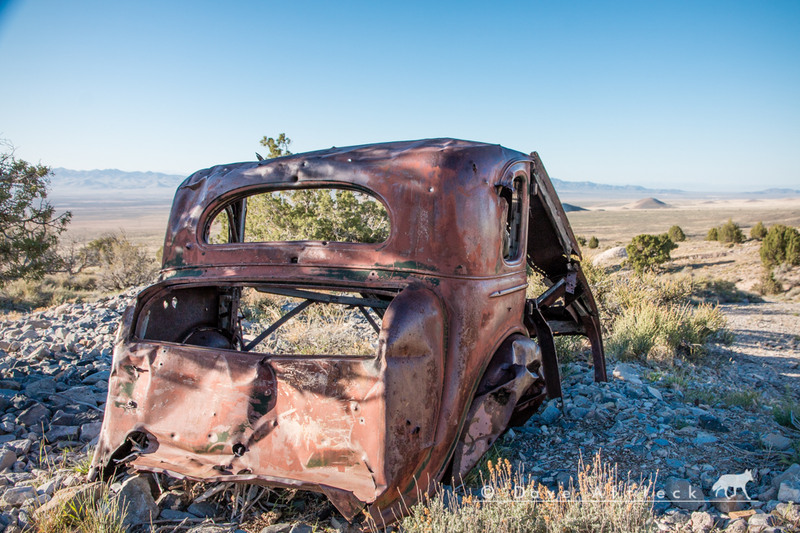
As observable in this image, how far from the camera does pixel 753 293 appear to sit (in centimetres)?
1630

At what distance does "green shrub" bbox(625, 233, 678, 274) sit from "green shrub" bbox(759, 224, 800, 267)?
10.3ft

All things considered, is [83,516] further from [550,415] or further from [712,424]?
[712,424]

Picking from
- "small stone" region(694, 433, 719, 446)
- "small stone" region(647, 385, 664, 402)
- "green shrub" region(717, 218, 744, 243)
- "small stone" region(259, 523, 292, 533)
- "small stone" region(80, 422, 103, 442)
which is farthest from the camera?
"green shrub" region(717, 218, 744, 243)

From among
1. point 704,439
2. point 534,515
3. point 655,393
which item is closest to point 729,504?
Answer: point 704,439

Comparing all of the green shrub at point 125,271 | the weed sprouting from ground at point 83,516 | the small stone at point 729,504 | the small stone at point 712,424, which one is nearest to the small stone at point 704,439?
the small stone at point 712,424

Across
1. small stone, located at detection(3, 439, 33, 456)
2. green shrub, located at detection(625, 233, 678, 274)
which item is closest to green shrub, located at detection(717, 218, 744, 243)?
green shrub, located at detection(625, 233, 678, 274)

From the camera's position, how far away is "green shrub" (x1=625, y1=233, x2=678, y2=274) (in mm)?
19531

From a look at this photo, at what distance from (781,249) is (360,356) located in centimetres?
2077

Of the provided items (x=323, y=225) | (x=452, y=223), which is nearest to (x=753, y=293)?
(x=323, y=225)

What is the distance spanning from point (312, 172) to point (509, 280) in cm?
144

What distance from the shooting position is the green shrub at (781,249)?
18.2m

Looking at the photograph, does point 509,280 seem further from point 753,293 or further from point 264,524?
point 753,293

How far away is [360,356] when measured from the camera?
8.95 ft

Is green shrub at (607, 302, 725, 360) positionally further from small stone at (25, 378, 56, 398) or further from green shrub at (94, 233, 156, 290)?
green shrub at (94, 233, 156, 290)
